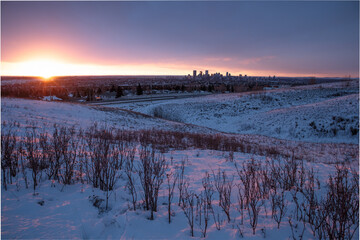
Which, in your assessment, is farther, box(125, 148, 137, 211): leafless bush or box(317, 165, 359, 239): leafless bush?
box(125, 148, 137, 211): leafless bush

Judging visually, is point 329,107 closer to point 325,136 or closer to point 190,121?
point 325,136

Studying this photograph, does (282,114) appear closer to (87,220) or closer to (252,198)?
(252,198)

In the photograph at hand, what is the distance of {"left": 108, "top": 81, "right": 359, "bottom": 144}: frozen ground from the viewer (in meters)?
20.7

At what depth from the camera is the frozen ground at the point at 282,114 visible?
20656 millimetres

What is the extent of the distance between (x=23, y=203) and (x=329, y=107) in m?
31.0

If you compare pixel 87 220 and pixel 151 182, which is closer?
pixel 87 220

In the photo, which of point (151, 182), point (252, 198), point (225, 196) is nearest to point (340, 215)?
point (252, 198)

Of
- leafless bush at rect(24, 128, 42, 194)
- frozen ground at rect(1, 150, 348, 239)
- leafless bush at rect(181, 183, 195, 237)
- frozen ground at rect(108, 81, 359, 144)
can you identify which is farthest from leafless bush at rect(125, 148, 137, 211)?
frozen ground at rect(108, 81, 359, 144)

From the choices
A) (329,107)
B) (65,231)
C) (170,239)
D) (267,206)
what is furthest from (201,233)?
(329,107)

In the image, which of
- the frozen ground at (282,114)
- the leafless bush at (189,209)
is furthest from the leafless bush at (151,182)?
the frozen ground at (282,114)

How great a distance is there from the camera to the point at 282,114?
89.5 ft

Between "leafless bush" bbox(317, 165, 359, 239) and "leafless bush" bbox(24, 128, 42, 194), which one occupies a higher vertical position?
"leafless bush" bbox(24, 128, 42, 194)

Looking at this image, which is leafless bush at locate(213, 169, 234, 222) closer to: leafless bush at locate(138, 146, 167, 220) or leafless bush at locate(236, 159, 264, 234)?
leafless bush at locate(236, 159, 264, 234)

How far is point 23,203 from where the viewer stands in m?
3.02
